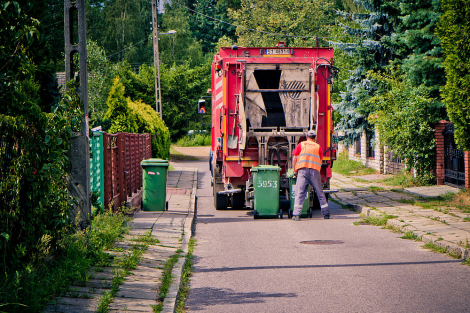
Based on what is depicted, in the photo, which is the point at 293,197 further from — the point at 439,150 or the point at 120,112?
the point at 120,112

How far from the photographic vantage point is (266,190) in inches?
468

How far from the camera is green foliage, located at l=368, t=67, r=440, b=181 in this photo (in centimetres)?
1662

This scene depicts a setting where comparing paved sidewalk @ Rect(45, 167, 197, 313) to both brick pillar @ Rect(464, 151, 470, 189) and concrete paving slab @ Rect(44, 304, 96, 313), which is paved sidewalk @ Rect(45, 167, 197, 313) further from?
brick pillar @ Rect(464, 151, 470, 189)

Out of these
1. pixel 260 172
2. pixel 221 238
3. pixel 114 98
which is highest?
pixel 114 98

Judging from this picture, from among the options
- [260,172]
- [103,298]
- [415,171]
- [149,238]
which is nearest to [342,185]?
[415,171]

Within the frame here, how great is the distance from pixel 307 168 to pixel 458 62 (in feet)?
15.0

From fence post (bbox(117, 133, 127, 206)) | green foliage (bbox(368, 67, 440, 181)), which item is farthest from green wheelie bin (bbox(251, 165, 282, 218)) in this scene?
green foliage (bbox(368, 67, 440, 181))

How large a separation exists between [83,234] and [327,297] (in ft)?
10.7

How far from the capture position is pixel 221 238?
32.2 ft

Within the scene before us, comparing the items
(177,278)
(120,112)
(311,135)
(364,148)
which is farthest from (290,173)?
(364,148)

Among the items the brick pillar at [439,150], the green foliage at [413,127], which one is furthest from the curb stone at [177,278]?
the brick pillar at [439,150]

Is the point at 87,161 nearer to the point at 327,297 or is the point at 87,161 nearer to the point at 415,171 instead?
the point at 327,297

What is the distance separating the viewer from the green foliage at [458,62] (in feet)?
41.2

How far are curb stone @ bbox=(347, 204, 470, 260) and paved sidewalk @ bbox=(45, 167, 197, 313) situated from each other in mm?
3864
